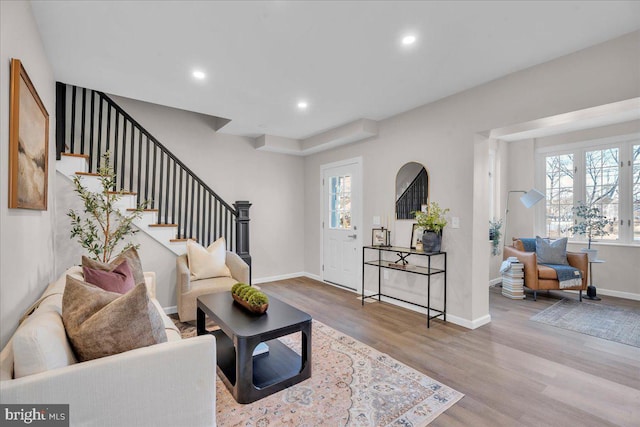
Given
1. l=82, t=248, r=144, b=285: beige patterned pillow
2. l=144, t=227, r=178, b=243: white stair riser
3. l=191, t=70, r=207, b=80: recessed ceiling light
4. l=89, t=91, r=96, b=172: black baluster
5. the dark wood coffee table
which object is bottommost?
the dark wood coffee table

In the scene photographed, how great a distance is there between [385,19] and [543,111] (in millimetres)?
1760

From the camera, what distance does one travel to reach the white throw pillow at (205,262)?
3625mm

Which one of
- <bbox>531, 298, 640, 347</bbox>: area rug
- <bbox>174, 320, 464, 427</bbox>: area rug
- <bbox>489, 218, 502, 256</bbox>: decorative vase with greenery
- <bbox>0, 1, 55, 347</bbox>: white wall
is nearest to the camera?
<bbox>0, 1, 55, 347</bbox>: white wall

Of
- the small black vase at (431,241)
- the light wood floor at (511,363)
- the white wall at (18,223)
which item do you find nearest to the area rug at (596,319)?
the light wood floor at (511,363)

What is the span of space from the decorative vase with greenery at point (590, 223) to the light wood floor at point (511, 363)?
43.4 inches

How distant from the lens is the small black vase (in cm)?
347

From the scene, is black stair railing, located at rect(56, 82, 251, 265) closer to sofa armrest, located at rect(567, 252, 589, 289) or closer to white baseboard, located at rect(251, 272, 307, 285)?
white baseboard, located at rect(251, 272, 307, 285)

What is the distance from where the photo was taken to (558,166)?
17.2ft

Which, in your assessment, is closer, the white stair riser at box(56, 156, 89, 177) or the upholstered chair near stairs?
the white stair riser at box(56, 156, 89, 177)

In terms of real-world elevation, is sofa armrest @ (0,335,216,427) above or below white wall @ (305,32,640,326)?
below

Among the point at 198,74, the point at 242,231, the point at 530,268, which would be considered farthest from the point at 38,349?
the point at 530,268

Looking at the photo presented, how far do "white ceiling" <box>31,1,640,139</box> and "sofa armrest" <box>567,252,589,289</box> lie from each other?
3276 millimetres

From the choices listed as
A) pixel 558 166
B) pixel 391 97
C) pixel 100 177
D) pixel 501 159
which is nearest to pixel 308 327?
pixel 391 97

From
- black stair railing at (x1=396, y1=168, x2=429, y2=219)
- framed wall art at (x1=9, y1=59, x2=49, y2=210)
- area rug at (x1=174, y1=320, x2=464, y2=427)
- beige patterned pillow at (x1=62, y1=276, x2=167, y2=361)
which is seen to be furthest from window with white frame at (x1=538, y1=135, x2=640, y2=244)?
framed wall art at (x1=9, y1=59, x2=49, y2=210)
